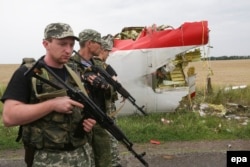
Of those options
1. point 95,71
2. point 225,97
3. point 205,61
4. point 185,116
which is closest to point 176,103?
point 185,116

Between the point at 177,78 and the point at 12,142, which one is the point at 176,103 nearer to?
the point at 177,78

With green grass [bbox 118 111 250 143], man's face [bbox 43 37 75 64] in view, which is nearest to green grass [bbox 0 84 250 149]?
green grass [bbox 118 111 250 143]

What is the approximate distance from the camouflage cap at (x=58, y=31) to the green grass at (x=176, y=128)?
4.54 m

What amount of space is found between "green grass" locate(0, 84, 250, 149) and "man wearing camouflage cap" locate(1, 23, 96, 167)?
171 inches

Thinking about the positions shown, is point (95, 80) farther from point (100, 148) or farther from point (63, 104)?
point (63, 104)

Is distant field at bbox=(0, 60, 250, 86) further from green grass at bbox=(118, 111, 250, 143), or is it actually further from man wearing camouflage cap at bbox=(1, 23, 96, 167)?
man wearing camouflage cap at bbox=(1, 23, 96, 167)

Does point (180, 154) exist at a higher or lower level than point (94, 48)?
lower

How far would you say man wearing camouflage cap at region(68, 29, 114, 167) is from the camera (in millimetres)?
3805

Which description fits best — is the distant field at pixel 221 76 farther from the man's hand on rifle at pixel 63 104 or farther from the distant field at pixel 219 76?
the man's hand on rifle at pixel 63 104

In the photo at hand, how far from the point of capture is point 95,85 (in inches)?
150

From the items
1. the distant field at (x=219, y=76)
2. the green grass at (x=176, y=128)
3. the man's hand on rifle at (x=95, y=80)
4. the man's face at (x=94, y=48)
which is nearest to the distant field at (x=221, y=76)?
the distant field at (x=219, y=76)

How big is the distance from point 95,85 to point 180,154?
2849 millimetres

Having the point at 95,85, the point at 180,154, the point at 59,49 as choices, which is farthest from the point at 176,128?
the point at 59,49

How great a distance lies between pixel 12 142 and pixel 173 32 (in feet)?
13.5
